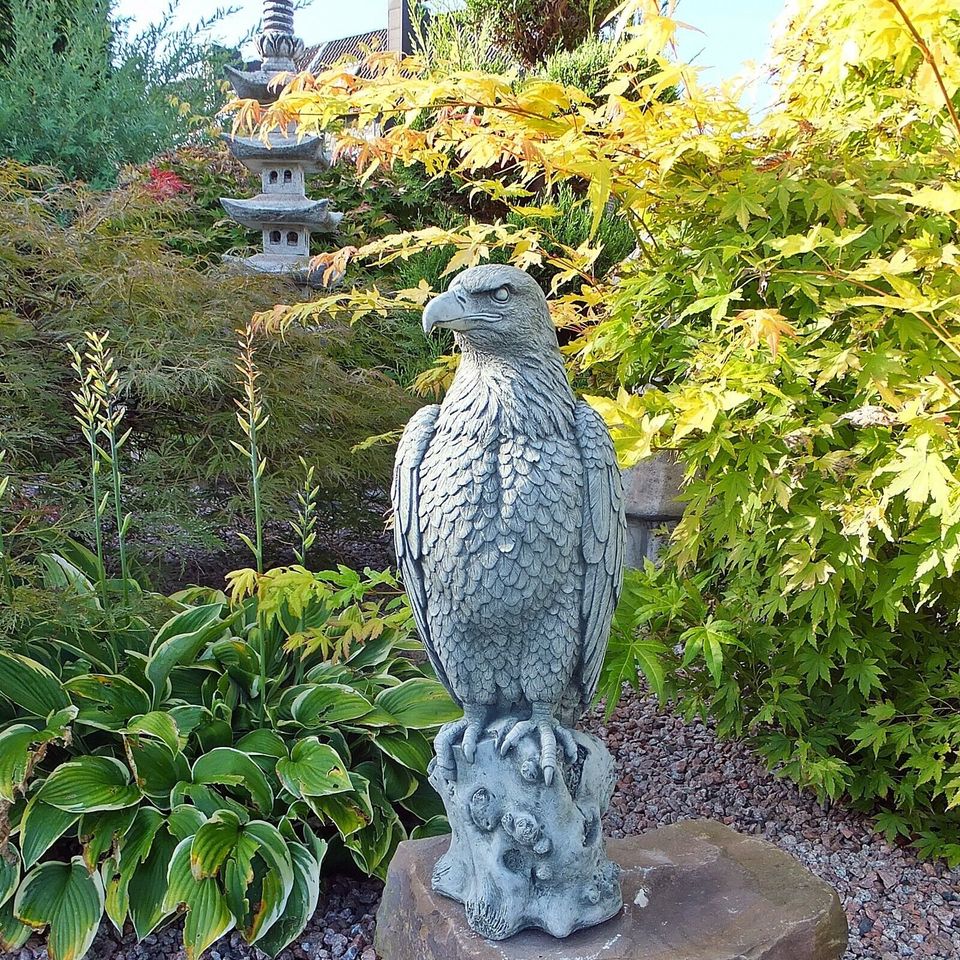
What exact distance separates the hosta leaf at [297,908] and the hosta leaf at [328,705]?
420mm

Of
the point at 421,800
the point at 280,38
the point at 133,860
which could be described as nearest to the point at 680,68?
the point at 421,800

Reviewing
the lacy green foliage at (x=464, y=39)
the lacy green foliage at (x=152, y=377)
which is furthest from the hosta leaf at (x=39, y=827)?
the lacy green foliage at (x=464, y=39)

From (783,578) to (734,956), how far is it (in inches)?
44.1

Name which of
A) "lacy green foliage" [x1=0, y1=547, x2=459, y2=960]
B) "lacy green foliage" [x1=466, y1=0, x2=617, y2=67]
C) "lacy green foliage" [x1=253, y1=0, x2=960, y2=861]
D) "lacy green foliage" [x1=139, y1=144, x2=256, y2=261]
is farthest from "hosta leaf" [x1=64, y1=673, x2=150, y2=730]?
"lacy green foliage" [x1=466, y1=0, x2=617, y2=67]

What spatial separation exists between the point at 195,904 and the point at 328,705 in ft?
2.27

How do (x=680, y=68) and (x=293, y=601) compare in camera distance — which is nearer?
(x=680, y=68)

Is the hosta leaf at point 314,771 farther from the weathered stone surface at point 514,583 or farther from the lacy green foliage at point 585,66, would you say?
the lacy green foliage at point 585,66

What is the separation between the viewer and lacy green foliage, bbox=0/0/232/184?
742cm

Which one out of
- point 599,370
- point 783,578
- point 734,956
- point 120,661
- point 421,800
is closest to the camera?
point 734,956

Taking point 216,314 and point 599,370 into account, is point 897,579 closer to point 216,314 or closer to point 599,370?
point 599,370

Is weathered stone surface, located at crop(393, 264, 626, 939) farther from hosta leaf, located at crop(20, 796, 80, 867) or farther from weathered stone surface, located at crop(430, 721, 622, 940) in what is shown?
hosta leaf, located at crop(20, 796, 80, 867)

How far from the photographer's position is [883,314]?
7.44ft

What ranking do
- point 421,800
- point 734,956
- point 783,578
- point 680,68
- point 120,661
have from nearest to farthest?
point 734,956, point 680,68, point 783,578, point 421,800, point 120,661

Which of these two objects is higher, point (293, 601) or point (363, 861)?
point (293, 601)
